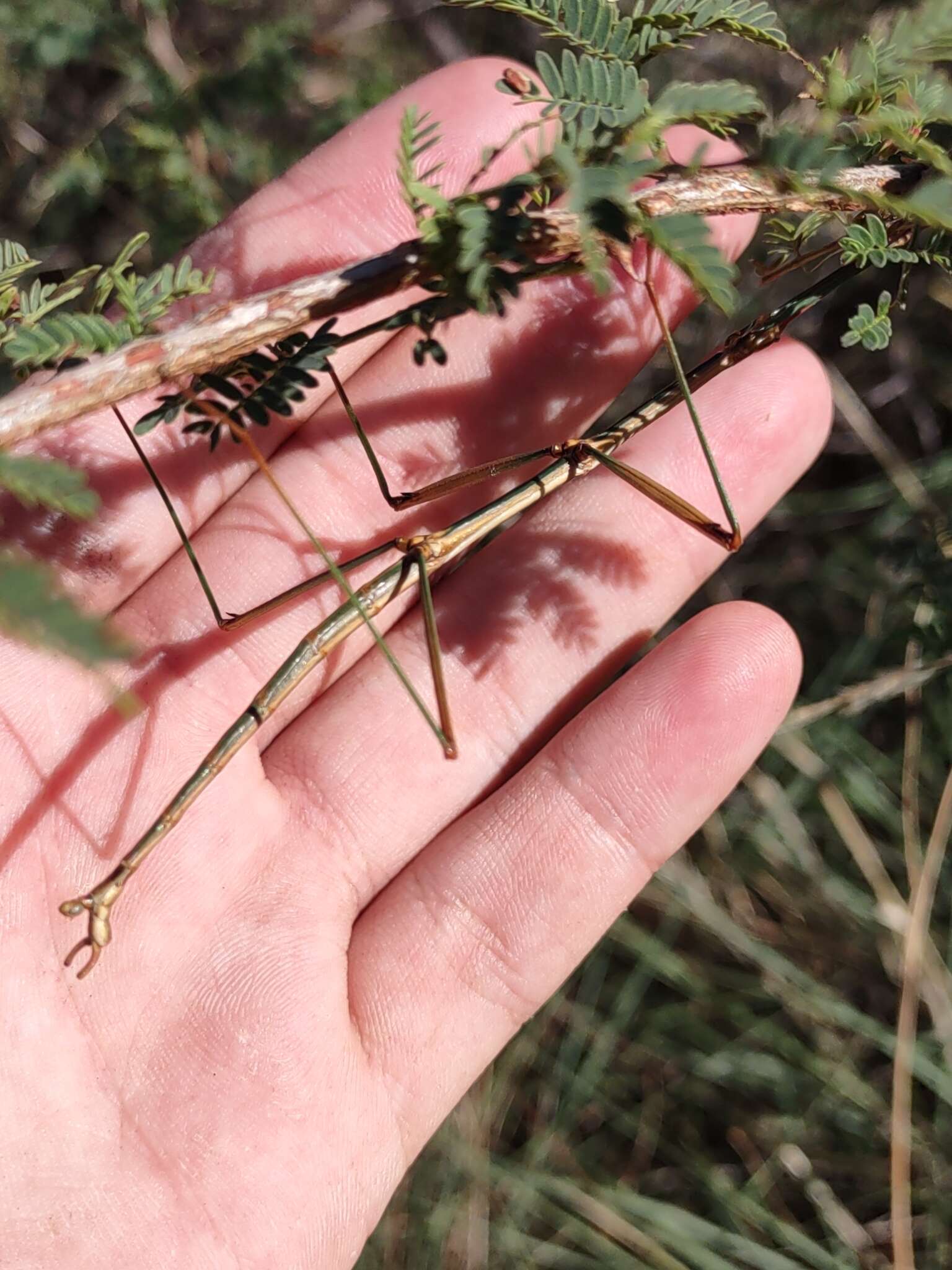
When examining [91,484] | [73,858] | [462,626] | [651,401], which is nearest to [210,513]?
[91,484]

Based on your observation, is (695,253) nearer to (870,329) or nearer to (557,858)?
(870,329)

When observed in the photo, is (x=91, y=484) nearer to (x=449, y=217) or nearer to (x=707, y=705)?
(x=449, y=217)

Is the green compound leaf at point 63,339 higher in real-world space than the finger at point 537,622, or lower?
higher

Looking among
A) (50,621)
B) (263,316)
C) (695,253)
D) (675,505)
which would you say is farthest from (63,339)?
(675,505)

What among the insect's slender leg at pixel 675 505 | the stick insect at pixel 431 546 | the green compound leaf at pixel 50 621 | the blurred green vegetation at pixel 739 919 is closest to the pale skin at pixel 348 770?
the stick insect at pixel 431 546

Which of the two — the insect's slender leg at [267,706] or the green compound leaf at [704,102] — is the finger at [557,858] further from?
the green compound leaf at [704,102]
